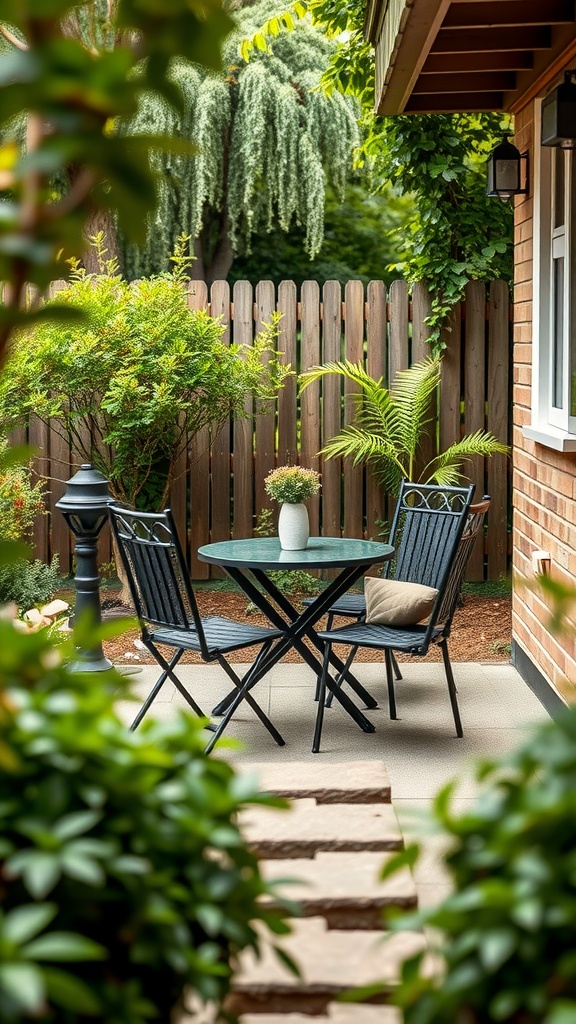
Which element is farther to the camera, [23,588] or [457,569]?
[23,588]

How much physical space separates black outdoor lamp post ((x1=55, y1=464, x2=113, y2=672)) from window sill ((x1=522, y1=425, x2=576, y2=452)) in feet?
6.88

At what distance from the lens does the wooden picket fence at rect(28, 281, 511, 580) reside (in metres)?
8.27

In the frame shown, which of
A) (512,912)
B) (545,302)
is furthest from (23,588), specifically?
(512,912)

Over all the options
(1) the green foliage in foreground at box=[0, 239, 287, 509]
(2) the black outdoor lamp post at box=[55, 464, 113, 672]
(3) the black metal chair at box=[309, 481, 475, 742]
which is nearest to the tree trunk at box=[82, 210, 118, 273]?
(1) the green foliage in foreground at box=[0, 239, 287, 509]

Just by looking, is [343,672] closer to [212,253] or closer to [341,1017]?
[341,1017]

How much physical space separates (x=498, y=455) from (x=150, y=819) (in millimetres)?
7165

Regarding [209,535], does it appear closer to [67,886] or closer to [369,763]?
[369,763]

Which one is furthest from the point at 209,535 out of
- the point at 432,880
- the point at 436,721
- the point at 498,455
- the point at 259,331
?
the point at 432,880

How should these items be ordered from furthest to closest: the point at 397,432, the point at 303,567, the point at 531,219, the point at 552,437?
the point at 397,432
the point at 531,219
the point at 303,567
the point at 552,437

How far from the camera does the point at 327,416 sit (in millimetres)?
8438

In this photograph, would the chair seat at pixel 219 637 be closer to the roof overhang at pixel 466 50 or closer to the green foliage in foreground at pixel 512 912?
the roof overhang at pixel 466 50

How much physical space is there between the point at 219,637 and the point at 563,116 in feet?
8.04

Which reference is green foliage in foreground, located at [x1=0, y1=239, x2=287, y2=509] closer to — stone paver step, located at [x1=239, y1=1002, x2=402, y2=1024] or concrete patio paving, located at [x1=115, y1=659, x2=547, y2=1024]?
concrete patio paving, located at [x1=115, y1=659, x2=547, y2=1024]

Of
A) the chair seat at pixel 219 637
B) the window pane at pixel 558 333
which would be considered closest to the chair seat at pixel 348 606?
the chair seat at pixel 219 637
